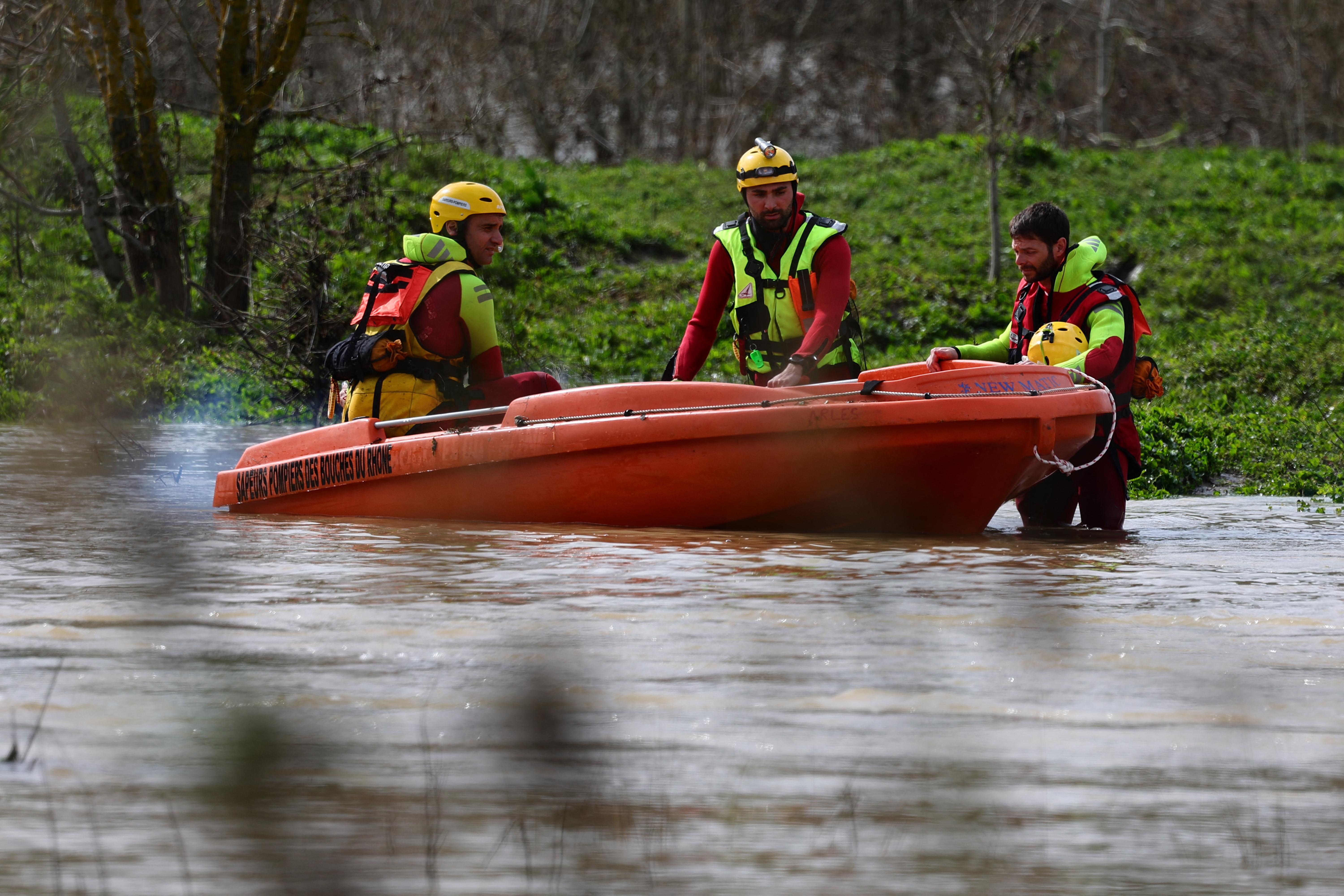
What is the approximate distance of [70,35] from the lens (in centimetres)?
1195

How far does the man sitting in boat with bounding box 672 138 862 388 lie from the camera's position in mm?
6438

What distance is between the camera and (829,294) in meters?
6.44

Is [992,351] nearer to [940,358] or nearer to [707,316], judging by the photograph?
[940,358]

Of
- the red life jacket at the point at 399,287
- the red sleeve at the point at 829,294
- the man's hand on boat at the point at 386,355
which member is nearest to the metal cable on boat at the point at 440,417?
the man's hand on boat at the point at 386,355

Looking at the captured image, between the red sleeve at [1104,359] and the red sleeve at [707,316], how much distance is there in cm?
157

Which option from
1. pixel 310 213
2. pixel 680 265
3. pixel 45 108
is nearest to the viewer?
pixel 45 108

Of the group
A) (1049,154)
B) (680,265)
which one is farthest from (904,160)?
(680,265)

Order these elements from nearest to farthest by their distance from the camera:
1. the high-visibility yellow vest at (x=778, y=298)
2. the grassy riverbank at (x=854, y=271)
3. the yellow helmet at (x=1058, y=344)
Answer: the yellow helmet at (x=1058, y=344)
the high-visibility yellow vest at (x=778, y=298)
the grassy riverbank at (x=854, y=271)

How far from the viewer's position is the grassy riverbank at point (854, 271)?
1088 cm

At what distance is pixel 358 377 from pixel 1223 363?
7137mm

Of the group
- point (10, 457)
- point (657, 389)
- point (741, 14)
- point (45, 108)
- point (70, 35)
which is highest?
point (741, 14)

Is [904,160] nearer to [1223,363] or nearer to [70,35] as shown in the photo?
[1223,363]

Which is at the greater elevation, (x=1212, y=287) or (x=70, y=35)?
(x=70, y=35)

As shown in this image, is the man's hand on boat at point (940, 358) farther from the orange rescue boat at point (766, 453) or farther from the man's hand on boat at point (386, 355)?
the man's hand on boat at point (386, 355)
